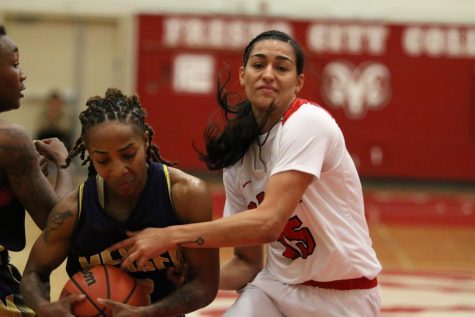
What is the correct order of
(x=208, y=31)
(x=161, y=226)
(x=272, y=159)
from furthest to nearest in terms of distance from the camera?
(x=208, y=31)
(x=272, y=159)
(x=161, y=226)

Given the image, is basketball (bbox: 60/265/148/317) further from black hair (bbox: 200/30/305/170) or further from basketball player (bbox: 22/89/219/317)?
black hair (bbox: 200/30/305/170)

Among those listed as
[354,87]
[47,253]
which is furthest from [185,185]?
[354,87]

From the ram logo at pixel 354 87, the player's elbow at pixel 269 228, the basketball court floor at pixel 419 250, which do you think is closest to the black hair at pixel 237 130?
the player's elbow at pixel 269 228

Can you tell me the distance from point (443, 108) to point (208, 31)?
4470mm

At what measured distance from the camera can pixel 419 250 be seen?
956 cm

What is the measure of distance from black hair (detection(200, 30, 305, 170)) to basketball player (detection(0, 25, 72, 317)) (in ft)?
2.45

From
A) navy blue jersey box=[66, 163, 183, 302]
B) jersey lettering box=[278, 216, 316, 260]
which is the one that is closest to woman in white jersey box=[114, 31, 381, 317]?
jersey lettering box=[278, 216, 316, 260]

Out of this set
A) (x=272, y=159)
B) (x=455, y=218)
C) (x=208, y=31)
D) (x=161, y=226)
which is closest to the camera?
(x=161, y=226)

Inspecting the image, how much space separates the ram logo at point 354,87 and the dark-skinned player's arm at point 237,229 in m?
11.9

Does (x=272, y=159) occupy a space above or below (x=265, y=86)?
below

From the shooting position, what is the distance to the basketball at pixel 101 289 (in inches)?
133

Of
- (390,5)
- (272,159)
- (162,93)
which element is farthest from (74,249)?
(390,5)

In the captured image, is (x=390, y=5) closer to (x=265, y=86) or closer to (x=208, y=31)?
(x=208, y=31)

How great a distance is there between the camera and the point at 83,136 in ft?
11.5
